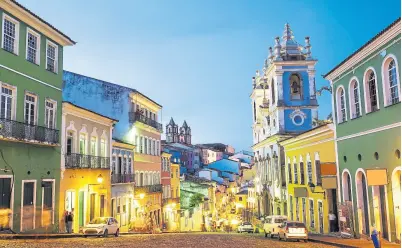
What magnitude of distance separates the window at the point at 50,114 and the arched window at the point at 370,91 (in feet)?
50.8

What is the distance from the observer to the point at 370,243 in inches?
712

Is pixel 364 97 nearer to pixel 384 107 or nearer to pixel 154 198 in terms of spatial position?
pixel 384 107

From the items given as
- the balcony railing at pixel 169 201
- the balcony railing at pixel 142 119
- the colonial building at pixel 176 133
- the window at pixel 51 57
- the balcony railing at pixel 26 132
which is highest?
the colonial building at pixel 176 133

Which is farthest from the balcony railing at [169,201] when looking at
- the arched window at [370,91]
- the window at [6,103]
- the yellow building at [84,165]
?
the arched window at [370,91]

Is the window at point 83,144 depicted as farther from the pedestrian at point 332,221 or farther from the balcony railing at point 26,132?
the pedestrian at point 332,221

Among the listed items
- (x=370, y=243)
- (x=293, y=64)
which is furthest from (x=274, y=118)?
(x=370, y=243)

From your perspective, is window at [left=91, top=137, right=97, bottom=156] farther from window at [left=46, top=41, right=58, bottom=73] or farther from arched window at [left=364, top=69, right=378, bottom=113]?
arched window at [left=364, top=69, right=378, bottom=113]

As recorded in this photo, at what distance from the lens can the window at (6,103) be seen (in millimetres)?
19078

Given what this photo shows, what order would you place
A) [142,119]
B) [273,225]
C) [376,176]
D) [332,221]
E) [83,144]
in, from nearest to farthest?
[376,176], [273,225], [332,221], [83,144], [142,119]

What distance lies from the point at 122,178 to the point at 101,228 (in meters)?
11.3

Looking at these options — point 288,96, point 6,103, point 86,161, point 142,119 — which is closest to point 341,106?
point 86,161

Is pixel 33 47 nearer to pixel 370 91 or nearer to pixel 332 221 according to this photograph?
pixel 370 91

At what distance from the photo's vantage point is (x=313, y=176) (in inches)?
1163

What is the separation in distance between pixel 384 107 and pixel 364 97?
199 centimetres
